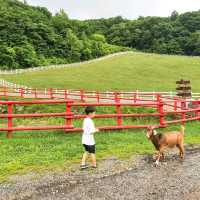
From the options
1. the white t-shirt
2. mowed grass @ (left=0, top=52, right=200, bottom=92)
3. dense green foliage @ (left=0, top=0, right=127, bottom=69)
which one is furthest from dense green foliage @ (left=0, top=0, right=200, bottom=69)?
the white t-shirt

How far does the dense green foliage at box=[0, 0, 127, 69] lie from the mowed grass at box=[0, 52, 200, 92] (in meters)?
19.8

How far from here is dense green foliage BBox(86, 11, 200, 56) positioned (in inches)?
5846

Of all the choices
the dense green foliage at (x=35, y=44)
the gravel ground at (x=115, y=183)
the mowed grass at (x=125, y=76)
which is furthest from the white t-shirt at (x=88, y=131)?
the dense green foliage at (x=35, y=44)

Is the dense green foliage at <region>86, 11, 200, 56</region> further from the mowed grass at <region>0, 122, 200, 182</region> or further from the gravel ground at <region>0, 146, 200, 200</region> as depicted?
the gravel ground at <region>0, 146, 200, 200</region>

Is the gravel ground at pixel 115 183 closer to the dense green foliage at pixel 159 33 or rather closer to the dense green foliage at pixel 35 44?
the dense green foliage at pixel 35 44

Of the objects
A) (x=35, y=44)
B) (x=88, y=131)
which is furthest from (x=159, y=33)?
(x=88, y=131)

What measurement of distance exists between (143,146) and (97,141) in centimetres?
133

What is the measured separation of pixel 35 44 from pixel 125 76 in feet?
171

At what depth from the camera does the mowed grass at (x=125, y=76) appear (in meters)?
55.5

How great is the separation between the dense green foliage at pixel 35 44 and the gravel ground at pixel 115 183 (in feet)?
285

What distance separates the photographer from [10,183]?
8.66 meters

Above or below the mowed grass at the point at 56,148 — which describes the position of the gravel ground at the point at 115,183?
below

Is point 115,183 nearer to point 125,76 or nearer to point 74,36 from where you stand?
point 125,76

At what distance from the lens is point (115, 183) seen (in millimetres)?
8672
